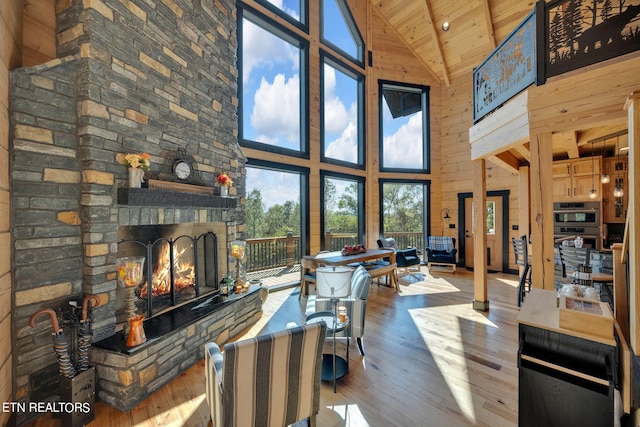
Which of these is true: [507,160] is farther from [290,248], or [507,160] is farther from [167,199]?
[167,199]

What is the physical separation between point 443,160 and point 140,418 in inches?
317

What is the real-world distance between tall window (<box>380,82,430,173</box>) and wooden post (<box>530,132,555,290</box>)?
14.4ft

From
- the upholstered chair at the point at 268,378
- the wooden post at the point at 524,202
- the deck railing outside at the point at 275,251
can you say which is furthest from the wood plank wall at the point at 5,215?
the wooden post at the point at 524,202

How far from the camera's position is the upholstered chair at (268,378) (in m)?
1.53

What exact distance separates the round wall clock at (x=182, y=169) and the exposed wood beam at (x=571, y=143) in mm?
5023

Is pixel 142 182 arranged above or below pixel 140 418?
above

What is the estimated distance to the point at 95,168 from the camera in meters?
2.25

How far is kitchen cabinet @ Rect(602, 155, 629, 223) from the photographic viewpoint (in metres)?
5.21

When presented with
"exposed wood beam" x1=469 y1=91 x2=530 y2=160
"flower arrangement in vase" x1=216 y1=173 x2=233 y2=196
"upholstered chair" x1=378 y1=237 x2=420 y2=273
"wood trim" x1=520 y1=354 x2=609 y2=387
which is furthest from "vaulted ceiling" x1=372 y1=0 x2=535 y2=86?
"wood trim" x1=520 y1=354 x2=609 y2=387

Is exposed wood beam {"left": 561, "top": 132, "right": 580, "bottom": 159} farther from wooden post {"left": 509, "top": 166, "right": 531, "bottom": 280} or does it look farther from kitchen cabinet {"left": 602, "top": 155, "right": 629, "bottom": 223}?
wooden post {"left": 509, "top": 166, "right": 531, "bottom": 280}

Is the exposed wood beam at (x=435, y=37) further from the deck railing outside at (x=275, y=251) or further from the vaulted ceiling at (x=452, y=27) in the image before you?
the deck railing outside at (x=275, y=251)

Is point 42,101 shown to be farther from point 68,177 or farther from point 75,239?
point 75,239

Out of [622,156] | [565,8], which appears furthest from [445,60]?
[565,8]

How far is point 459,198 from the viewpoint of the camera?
24.1ft
